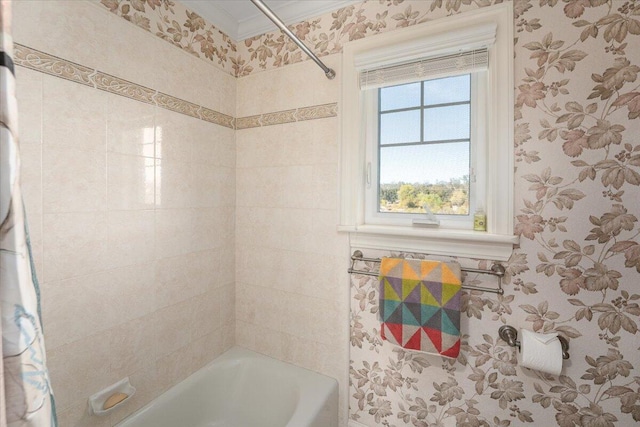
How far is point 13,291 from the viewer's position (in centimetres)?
38

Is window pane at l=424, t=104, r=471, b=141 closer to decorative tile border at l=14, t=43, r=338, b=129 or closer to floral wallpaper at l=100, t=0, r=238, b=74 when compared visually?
decorative tile border at l=14, t=43, r=338, b=129

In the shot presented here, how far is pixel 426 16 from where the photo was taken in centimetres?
131

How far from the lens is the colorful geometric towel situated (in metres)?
1.20

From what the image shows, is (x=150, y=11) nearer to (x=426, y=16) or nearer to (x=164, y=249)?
(x=164, y=249)

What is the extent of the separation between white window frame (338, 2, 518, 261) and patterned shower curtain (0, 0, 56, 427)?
3.94ft

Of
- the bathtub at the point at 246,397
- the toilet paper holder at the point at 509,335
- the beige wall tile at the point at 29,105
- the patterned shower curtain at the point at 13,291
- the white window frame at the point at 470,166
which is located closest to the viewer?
the patterned shower curtain at the point at 13,291

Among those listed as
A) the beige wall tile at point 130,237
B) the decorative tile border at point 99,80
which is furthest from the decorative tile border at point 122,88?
the beige wall tile at point 130,237

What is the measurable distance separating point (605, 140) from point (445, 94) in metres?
0.62

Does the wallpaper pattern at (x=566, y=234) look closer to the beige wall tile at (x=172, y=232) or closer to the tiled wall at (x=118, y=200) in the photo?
the tiled wall at (x=118, y=200)

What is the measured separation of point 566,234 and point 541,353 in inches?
18.1

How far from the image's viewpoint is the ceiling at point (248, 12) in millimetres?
1513

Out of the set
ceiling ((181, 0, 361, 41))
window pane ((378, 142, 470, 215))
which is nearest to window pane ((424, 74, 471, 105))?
window pane ((378, 142, 470, 215))

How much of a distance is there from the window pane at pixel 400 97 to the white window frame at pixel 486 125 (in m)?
0.11

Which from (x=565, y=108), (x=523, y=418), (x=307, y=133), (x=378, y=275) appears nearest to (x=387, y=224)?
(x=378, y=275)
